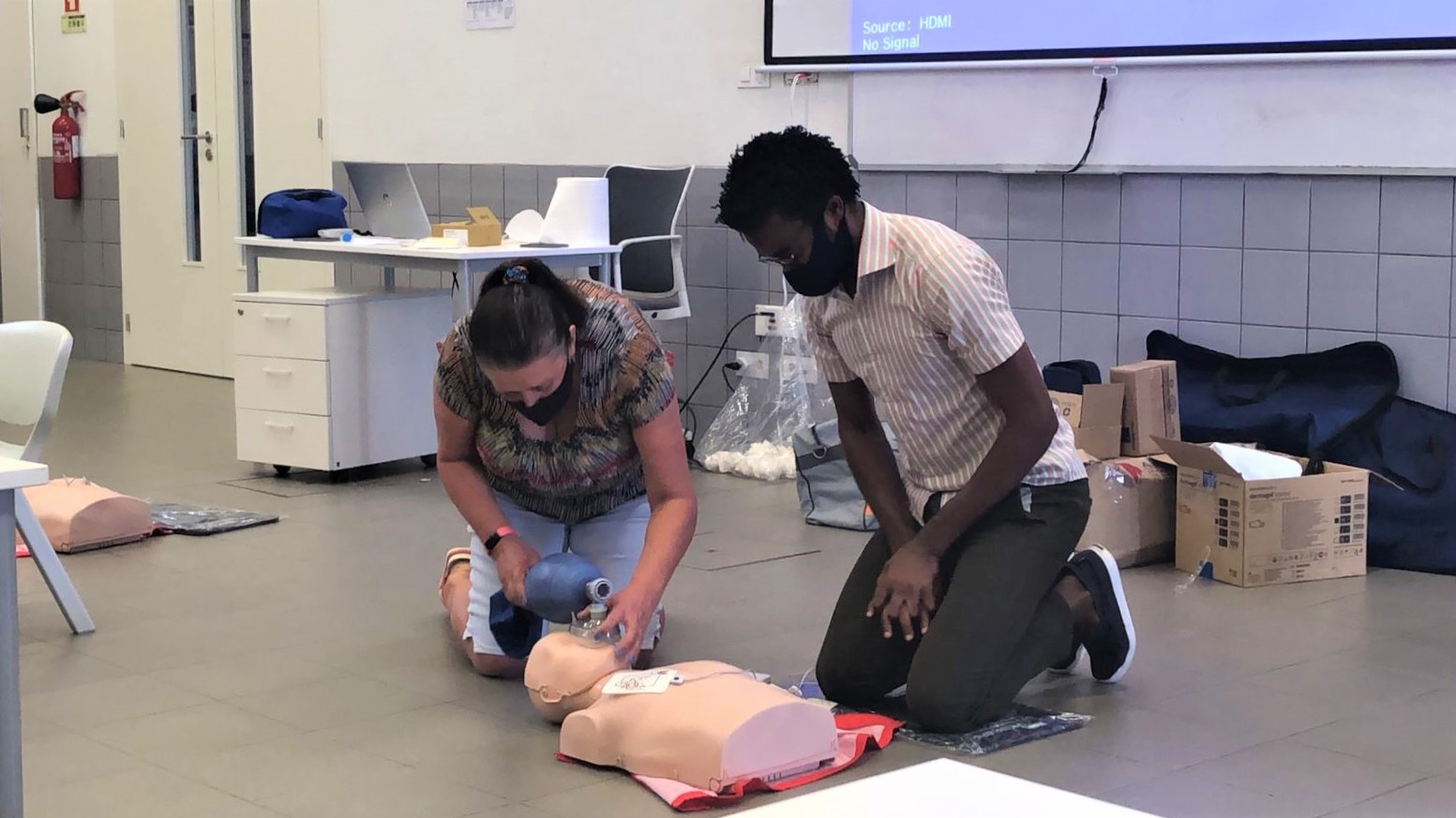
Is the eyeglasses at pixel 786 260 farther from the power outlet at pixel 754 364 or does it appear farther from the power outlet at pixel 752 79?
the power outlet at pixel 752 79

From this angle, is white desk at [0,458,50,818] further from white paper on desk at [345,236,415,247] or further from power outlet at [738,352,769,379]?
power outlet at [738,352,769,379]

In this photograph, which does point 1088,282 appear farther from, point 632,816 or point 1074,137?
point 632,816

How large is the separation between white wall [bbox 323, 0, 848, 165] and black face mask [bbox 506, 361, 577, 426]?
9.56 ft

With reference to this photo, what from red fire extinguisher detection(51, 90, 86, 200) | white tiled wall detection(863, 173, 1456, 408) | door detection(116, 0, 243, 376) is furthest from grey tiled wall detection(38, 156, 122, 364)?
white tiled wall detection(863, 173, 1456, 408)

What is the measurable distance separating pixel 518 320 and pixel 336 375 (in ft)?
9.38

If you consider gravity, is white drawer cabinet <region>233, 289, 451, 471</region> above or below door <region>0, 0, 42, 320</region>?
below

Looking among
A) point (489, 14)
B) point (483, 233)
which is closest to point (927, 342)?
point (483, 233)

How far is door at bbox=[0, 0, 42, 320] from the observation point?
9141 mm

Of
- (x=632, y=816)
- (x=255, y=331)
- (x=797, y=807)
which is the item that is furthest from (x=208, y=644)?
(x=797, y=807)

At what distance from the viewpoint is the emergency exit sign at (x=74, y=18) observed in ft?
28.8

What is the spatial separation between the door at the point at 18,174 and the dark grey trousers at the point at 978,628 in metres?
7.46

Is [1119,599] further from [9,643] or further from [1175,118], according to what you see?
[1175,118]

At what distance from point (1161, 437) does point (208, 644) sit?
2435 millimetres

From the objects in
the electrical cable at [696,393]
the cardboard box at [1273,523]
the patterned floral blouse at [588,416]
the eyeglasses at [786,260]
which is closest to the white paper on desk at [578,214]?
the electrical cable at [696,393]
